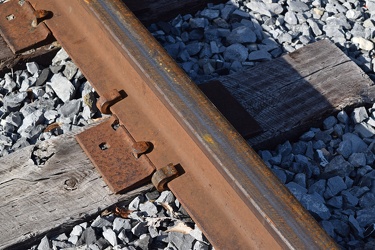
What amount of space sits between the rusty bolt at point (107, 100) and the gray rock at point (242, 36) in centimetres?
95

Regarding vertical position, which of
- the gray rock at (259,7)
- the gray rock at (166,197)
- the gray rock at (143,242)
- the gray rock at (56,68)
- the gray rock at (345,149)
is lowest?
the gray rock at (345,149)

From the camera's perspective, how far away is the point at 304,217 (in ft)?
10.0

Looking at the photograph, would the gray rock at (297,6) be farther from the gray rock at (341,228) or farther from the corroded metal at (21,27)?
the gray rock at (341,228)

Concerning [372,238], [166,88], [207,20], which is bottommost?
[372,238]

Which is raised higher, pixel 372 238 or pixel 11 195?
pixel 11 195

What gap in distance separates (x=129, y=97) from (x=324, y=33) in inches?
55.0

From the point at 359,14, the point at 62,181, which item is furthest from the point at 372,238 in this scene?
the point at 359,14

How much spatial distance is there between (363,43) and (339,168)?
109cm

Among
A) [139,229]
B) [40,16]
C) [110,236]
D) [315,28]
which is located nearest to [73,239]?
[110,236]

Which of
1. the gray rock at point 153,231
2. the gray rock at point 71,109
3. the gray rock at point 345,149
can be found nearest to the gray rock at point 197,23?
the gray rock at point 71,109

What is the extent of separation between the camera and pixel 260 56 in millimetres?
4543

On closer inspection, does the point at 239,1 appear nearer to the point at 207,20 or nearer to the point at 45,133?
the point at 207,20

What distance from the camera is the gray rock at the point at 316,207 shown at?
3.61m

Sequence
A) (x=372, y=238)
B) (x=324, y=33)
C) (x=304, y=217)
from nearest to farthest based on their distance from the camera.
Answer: (x=304, y=217), (x=372, y=238), (x=324, y=33)
